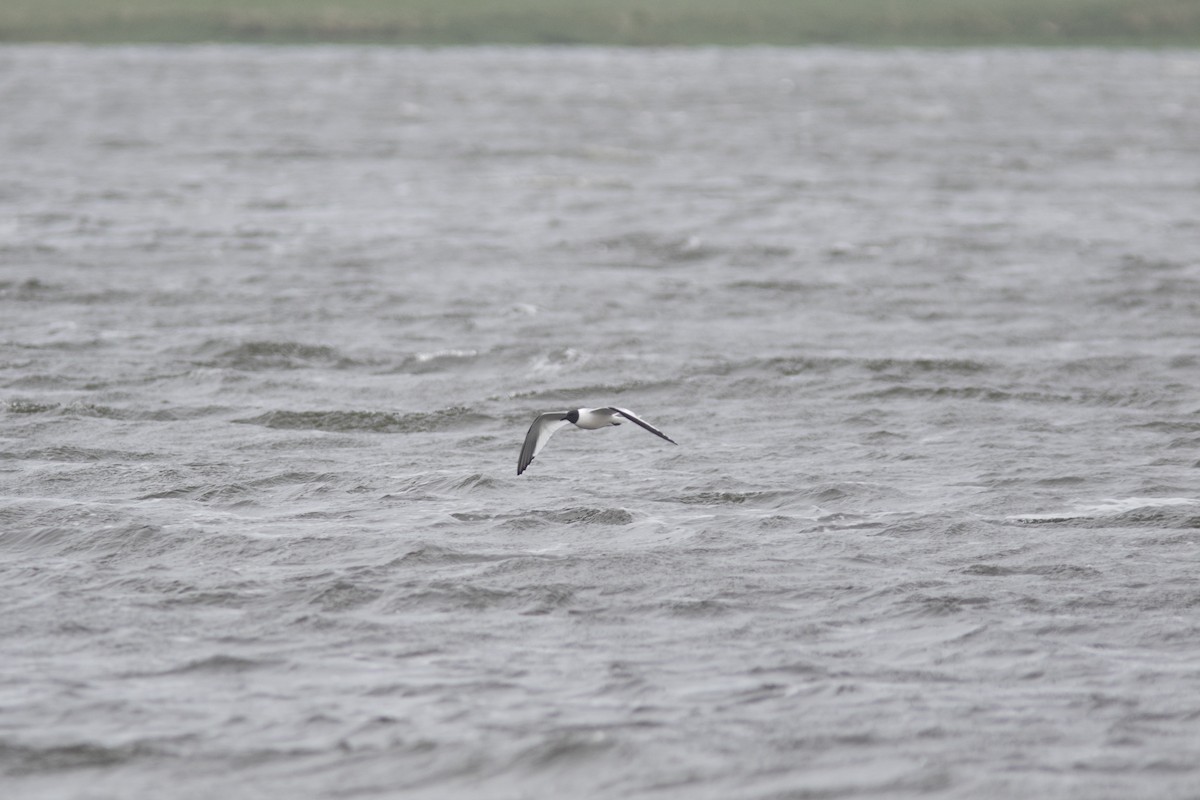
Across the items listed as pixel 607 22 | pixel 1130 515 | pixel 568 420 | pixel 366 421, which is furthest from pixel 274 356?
pixel 607 22

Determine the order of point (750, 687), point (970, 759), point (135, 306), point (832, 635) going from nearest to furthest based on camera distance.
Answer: point (970, 759) → point (750, 687) → point (832, 635) → point (135, 306)

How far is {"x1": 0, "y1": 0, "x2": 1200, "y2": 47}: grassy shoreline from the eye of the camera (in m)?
113

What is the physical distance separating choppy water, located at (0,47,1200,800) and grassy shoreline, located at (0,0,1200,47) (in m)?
78.3

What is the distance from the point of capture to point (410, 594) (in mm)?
12594

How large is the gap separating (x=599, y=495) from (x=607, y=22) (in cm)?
10854

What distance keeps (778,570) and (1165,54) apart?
109 m

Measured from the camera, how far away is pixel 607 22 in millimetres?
120625

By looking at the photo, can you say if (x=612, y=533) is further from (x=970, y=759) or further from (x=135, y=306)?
(x=135, y=306)

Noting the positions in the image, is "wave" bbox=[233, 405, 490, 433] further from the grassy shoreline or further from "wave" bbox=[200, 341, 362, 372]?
the grassy shoreline

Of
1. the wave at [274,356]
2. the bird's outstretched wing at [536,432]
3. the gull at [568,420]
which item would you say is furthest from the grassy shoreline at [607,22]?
the gull at [568,420]

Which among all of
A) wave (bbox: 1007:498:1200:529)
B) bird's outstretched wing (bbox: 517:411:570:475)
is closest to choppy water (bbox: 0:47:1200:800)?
wave (bbox: 1007:498:1200:529)

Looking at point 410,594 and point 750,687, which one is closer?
point 750,687

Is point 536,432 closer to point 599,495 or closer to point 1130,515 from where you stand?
point 599,495

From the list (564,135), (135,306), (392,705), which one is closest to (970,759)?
(392,705)
